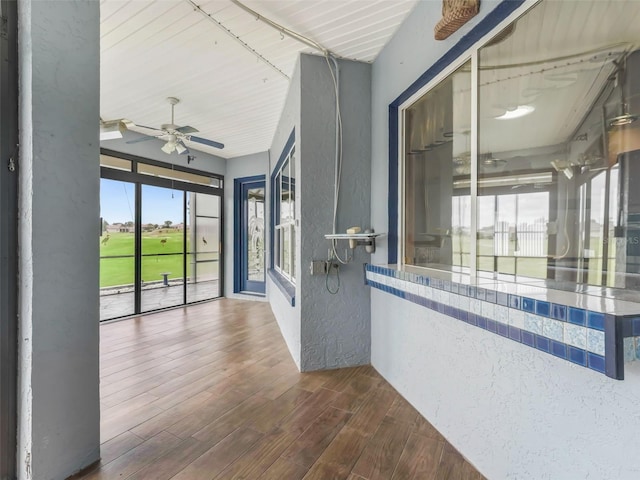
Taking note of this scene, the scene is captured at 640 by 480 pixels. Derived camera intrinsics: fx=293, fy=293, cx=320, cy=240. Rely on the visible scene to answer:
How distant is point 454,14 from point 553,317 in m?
1.61

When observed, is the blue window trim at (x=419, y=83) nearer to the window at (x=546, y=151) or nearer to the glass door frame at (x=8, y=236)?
the window at (x=546, y=151)

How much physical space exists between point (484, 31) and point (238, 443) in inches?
107

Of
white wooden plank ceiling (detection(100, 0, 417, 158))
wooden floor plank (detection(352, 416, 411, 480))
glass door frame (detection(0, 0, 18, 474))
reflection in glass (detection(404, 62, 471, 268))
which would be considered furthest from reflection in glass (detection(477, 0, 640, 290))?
glass door frame (detection(0, 0, 18, 474))

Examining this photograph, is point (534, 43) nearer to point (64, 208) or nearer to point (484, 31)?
point (484, 31)

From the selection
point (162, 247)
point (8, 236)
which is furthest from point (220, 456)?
point (162, 247)

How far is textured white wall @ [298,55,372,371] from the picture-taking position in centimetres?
266

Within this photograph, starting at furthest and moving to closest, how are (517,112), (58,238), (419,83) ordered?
1. (419,83)
2. (517,112)
3. (58,238)

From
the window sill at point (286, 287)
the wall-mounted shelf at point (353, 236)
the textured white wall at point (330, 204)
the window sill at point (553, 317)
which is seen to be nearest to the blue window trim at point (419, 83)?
the wall-mounted shelf at point (353, 236)

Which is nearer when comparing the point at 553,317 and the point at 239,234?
the point at 553,317

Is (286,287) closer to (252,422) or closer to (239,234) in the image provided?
(252,422)

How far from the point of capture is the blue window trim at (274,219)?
328 centimetres

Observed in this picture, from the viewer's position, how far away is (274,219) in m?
5.13

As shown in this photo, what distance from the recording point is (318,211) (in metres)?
2.70

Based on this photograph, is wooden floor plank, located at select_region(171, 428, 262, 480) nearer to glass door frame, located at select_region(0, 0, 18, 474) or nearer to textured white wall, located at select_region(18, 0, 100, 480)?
textured white wall, located at select_region(18, 0, 100, 480)
